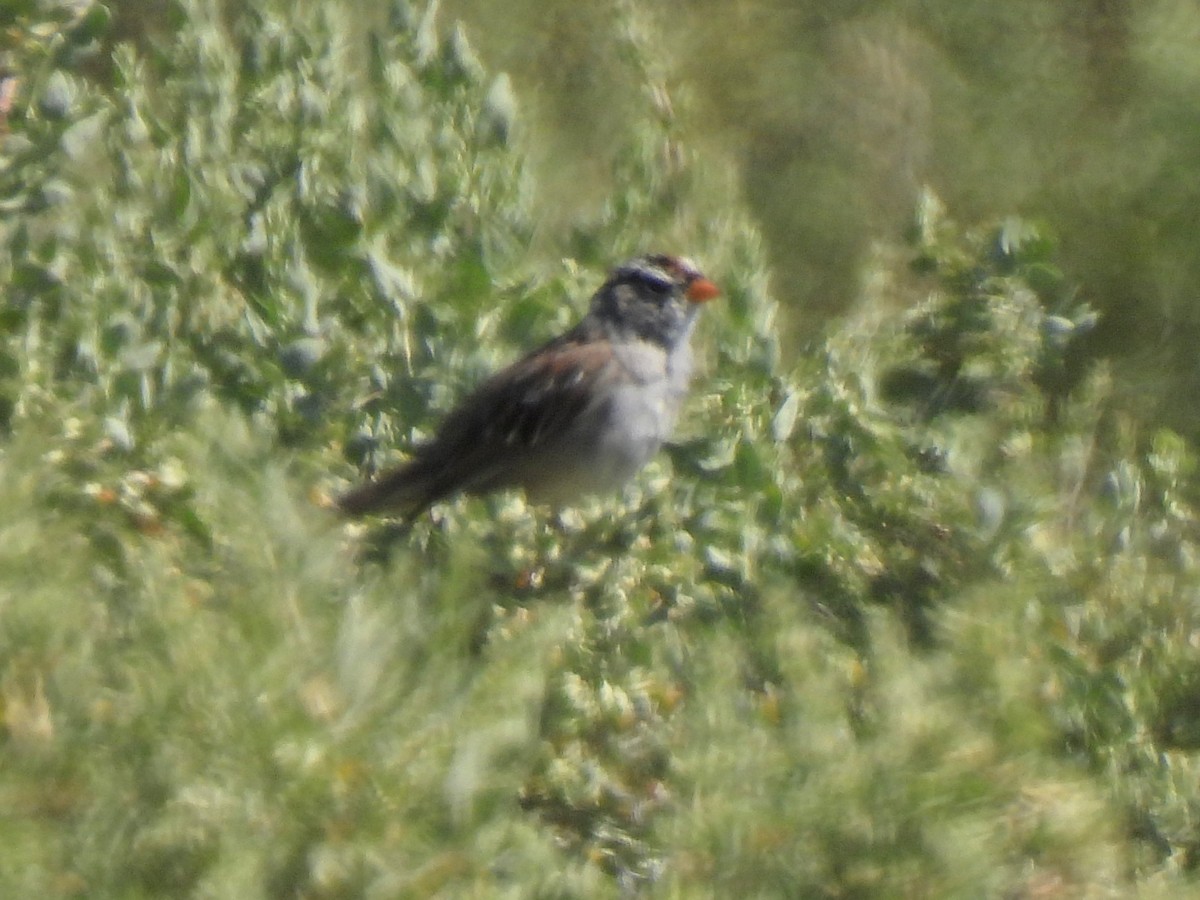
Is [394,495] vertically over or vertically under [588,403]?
over

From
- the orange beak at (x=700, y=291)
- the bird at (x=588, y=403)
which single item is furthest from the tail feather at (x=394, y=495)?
the orange beak at (x=700, y=291)

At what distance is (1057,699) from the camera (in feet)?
4.52

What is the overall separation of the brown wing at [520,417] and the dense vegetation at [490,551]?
0.57 m

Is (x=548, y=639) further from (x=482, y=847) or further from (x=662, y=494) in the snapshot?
(x=662, y=494)

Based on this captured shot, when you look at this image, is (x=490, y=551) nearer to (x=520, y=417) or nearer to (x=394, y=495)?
(x=394, y=495)

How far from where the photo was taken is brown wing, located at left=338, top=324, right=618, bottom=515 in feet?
8.45

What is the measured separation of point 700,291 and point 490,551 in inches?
32.8

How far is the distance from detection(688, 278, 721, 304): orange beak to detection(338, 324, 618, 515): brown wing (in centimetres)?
19

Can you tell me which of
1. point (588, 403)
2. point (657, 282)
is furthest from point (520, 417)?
point (657, 282)

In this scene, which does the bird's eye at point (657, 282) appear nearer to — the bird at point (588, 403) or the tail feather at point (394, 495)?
the bird at point (588, 403)

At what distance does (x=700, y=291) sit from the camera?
8.29ft

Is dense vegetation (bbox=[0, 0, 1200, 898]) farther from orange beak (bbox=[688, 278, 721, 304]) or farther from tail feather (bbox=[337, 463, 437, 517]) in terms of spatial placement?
orange beak (bbox=[688, 278, 721, 304])

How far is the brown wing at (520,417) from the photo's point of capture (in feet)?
8.45

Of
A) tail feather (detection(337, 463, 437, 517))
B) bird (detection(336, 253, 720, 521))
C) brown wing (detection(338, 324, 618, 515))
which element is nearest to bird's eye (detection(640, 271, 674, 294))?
bird (detection(336, 253, 720, 521))
